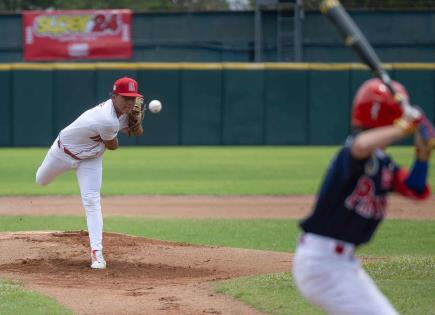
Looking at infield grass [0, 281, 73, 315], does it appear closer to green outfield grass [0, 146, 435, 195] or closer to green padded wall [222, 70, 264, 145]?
Answer: green outfield grass [0, 146, 435, 195]

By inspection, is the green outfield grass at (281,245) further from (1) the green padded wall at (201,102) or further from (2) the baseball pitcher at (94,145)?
(1) the green padded wall at (201,102)

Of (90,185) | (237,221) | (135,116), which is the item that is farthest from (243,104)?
(90,185)

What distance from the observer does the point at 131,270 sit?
9.20 m

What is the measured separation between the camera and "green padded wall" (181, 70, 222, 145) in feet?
93.1

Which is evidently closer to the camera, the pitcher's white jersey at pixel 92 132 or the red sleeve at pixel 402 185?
the red sleeve at pixel 402 185

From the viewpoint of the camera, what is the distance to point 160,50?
32188 mm

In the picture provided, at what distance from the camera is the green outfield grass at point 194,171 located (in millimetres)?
17938

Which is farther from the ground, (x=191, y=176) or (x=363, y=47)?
(x=363, y=47)

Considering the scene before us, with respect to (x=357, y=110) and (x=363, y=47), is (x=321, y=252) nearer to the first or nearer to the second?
(x=357, y=110)

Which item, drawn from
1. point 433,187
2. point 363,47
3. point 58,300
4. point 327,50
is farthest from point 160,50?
point 363,47

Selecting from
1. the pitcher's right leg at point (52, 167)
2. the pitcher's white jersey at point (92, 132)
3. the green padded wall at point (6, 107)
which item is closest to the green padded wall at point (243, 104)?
the green padded wall at point (6, 107)

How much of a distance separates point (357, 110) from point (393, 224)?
9082mm

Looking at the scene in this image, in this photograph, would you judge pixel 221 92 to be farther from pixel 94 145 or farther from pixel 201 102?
pixel 94 145

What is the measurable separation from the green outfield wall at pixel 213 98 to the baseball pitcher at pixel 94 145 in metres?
19.0
